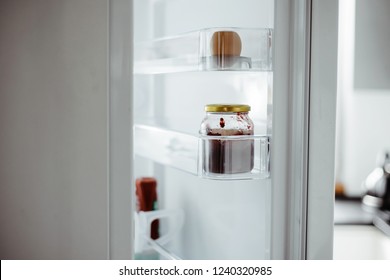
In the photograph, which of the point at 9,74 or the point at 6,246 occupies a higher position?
the point at 9,74

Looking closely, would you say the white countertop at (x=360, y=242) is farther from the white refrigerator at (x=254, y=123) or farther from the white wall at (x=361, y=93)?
the white refrigerator at (x=254, y=123)

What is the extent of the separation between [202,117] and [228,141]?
275 mm

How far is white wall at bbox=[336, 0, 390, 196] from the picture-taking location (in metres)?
1.90

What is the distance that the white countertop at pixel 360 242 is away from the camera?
6.17 ft

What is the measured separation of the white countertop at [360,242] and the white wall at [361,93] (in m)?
0.43

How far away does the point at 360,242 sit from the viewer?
1.97 m

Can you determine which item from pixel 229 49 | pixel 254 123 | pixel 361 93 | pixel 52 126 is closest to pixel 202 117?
pixel 254 123

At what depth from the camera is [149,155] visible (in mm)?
1216

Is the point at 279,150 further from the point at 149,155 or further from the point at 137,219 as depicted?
the point at 137,219

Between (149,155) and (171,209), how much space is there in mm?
229

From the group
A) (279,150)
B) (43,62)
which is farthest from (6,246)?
(279,150)

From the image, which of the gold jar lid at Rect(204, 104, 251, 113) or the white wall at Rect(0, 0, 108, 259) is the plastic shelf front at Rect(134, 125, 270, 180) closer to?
the gold jar lid at Rect(204, 104, 251, 113)

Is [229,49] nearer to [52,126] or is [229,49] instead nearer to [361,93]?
[52,126]

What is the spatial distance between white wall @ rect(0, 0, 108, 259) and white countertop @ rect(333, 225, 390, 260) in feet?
4.41
